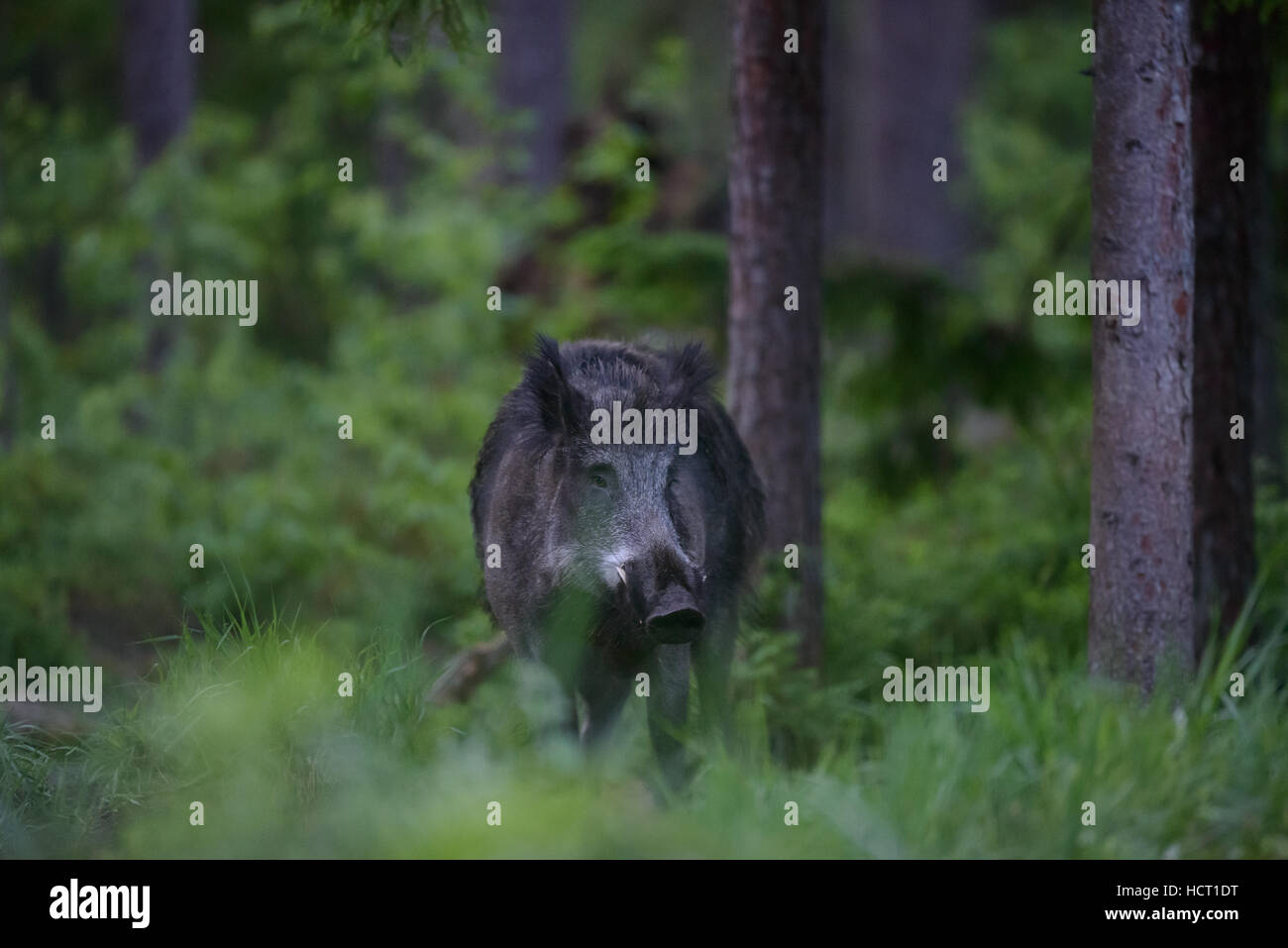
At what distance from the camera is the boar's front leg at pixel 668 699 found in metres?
6.42

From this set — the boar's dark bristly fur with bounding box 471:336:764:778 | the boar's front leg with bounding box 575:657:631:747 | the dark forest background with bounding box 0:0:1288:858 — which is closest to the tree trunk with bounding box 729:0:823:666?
the dark forest background with bounding box 0:0:1288:858

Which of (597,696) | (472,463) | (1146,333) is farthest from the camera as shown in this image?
(472,463)

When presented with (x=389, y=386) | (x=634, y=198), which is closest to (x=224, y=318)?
(x=389, y=386)

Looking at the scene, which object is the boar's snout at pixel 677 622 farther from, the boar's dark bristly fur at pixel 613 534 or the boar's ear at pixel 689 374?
the boar's ear at pixel 689 374

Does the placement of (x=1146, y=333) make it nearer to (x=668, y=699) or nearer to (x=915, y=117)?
(x=668, y=699)

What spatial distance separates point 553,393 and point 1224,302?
4292mm

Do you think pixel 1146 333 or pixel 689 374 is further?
pixel 689 374

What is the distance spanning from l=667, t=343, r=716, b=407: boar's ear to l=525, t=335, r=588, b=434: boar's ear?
529mm

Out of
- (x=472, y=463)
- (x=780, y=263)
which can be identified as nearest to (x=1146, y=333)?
(x=780, y=263)

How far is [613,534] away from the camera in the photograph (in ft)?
20.4

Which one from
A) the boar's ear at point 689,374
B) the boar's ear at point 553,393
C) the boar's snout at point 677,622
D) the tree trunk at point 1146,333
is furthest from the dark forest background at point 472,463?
the boar's ear at point 689,374

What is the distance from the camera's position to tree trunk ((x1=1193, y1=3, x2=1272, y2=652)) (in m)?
7.78

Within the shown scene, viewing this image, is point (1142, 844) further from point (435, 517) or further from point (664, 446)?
point (435, 517)

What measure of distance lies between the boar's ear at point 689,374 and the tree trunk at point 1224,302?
315 centimetres
